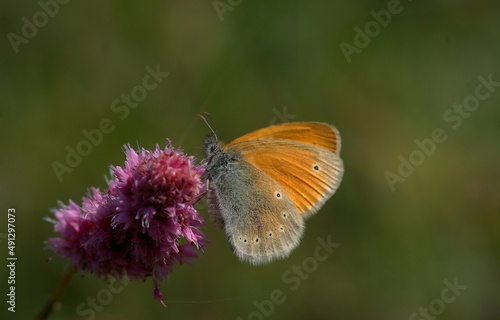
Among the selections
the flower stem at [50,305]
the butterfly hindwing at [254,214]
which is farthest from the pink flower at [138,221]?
the butterfly hindwing at [254,214]

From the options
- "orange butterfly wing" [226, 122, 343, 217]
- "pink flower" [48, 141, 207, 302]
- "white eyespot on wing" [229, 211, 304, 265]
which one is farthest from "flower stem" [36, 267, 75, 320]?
"orange butterfly wing" [226, 122, 343, 217]

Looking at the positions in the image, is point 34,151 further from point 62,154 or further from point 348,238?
point 348,238

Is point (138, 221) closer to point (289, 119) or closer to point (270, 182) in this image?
point (270, 182)

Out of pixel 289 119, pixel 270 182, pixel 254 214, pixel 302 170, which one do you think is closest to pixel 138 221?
pixel 254 214

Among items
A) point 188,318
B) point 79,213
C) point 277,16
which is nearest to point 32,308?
point 188,318

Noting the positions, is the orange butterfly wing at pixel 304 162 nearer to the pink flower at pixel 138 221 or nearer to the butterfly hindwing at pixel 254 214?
the butterfly hindwing at pixel 254 214

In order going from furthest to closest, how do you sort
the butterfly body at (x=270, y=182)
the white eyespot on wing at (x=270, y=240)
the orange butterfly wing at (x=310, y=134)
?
1. the orange butterfly wing at (x=310, y=134)
2. the butterfly body at (x=270, y=182)
3. the white eyespot on wing at (x=270, y=240)

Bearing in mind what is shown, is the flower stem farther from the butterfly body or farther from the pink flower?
the butterfly body
